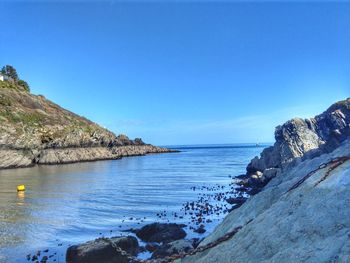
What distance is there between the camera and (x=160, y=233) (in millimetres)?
24953

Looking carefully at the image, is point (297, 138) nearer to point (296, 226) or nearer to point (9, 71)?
point (296, 226)

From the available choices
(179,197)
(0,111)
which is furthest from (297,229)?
(0,111)

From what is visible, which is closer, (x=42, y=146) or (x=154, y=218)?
(x=154, y=218)

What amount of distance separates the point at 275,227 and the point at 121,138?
632ft

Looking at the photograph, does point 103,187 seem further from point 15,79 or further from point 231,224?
point 15,79

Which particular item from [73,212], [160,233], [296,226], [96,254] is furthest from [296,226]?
[73,212]

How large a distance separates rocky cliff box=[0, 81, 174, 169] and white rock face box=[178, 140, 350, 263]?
109498mm

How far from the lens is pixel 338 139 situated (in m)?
38.3

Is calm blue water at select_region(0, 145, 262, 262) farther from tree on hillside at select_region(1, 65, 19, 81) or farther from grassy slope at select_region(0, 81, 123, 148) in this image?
tree on hillside at select_region(1, 65, 19, 81)

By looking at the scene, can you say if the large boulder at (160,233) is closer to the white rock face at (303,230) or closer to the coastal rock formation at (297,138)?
the white rock face at (303,230)

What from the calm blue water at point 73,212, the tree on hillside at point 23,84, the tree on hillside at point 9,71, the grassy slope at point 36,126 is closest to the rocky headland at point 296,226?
the calm blue water at point 73,212

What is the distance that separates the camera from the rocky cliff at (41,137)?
115144 mm

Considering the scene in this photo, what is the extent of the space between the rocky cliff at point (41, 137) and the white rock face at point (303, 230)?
359ft

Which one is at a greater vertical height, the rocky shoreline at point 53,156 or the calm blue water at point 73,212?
the rocky shoreline at point 53,156
